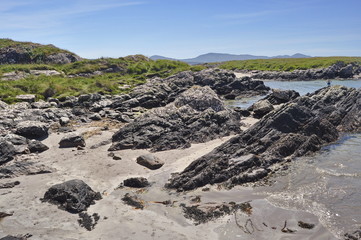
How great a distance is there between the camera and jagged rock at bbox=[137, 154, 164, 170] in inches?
792

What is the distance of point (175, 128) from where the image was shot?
1058 inches

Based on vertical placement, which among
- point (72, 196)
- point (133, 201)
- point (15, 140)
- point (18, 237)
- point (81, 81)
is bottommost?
point (133, 201)

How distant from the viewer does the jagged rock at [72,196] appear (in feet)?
47.7

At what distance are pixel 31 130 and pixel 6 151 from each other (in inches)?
216

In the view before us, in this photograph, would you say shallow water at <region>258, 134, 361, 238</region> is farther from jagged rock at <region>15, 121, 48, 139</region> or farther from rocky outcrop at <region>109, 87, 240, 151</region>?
jagged rock at <region>15, 121, 48, 139</region>

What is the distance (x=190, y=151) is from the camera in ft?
75.9

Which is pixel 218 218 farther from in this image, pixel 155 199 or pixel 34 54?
pixel 34 54

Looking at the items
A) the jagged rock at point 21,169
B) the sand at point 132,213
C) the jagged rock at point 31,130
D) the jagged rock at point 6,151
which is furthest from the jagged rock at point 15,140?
the sand at point 132,213

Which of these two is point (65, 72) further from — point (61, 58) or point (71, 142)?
point (71, 142)

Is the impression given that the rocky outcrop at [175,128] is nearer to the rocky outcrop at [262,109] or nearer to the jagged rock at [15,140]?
the rocky outcrop at [262,109]

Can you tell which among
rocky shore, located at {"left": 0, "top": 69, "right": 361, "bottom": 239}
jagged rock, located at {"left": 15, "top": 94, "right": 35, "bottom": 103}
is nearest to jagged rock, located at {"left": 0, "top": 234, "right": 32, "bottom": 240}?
rocky shore, located at {"left": 0, "top": 69, "right": 361, "bottom": 239}

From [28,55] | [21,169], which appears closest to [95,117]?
[21,169]

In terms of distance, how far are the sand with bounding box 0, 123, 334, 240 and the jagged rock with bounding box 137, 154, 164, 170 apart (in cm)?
39

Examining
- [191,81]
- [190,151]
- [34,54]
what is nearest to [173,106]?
[190,151]
